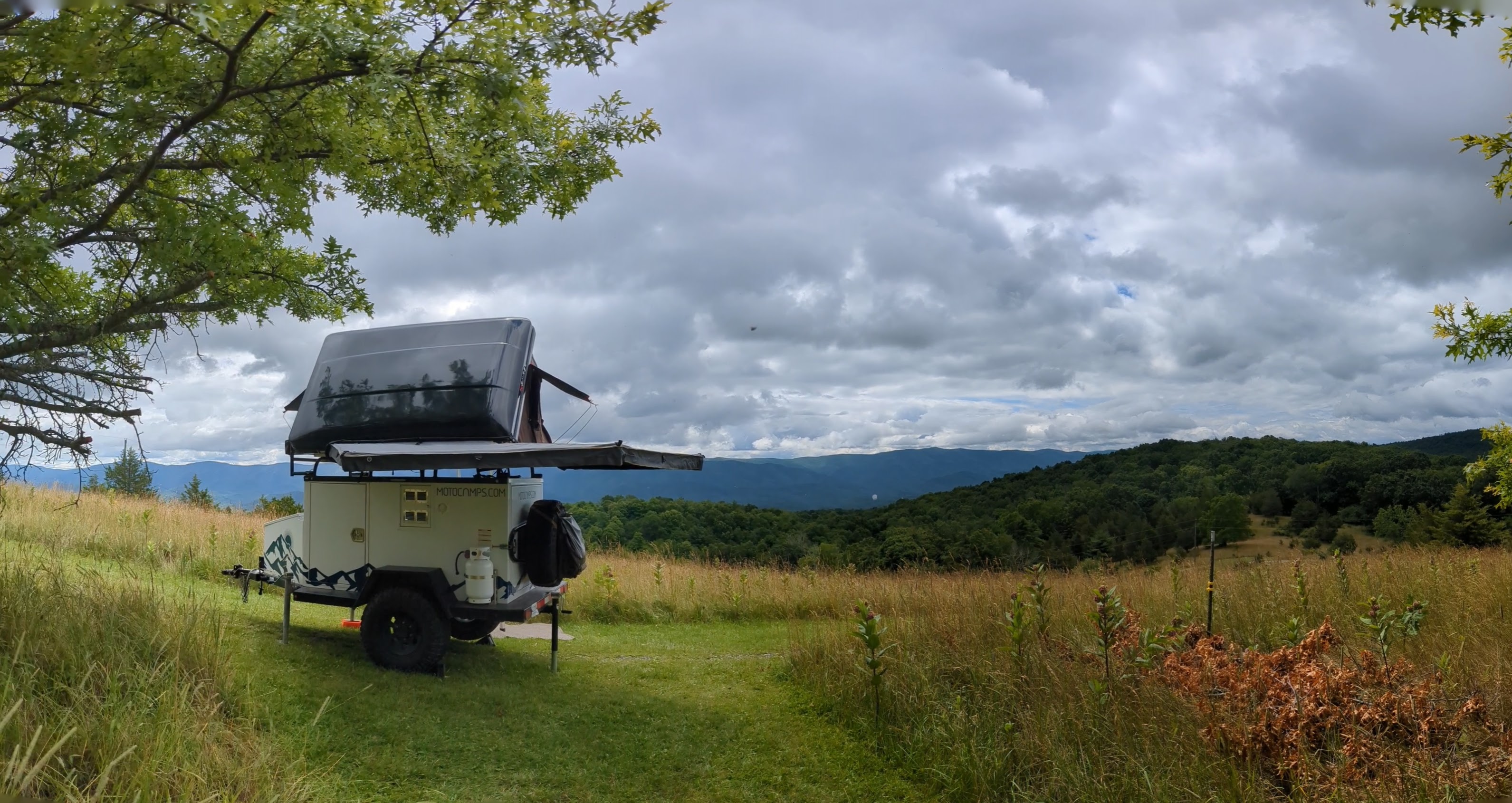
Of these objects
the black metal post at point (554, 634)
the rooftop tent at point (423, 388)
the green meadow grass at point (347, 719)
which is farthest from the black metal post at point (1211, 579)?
the rooftop tent at point (423, 388)

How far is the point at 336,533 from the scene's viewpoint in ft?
28.6

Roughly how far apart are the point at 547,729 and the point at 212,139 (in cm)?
541

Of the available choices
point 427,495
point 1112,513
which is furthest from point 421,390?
point 1112,513

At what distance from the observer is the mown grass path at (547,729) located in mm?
6035

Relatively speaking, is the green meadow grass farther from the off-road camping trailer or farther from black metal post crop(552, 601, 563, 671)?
the off-road camping trailer

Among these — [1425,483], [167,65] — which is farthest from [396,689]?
[1425,483]

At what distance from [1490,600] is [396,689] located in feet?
37.5

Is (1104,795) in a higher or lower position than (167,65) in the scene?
lower

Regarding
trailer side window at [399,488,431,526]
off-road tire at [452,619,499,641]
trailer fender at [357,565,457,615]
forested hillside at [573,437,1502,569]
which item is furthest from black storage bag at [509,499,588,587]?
forested hillside at [573,437,1502,569]

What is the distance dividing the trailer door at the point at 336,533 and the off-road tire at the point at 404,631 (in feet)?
2.02

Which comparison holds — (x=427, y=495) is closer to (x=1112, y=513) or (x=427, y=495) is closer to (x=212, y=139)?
(x=212, y=139)

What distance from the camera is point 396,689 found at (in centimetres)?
749

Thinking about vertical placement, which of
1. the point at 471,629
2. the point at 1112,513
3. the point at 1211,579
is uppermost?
the point at 1211,579

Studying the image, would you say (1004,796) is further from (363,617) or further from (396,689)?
(363,617)
